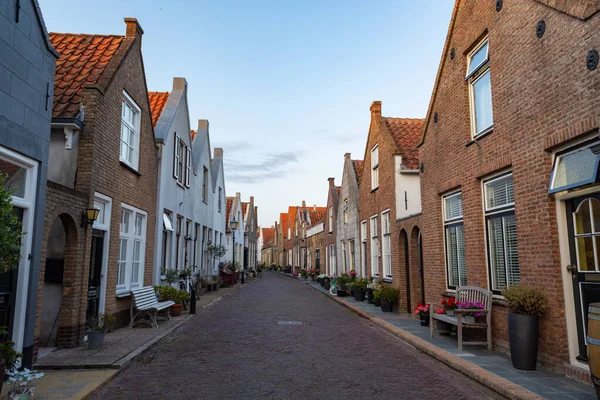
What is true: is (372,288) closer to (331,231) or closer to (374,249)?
(374,249)

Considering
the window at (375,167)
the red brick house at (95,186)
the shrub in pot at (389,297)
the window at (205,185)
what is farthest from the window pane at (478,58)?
the window at (205,185)

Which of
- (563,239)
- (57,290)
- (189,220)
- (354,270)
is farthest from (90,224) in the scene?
(354,270)

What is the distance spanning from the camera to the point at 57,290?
26.9ft

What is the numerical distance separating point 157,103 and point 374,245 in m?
9.89

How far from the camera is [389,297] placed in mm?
13219

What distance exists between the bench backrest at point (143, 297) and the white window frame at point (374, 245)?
27.7ft

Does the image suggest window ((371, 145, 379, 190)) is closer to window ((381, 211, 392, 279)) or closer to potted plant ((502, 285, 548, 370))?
window ((381, 211, 392, 279))

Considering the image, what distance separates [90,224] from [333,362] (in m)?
5.30

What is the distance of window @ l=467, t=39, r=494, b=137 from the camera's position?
8336mm

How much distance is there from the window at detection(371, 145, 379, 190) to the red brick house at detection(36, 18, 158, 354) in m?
8.21

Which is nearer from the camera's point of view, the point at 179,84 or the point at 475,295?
the point at 475,295

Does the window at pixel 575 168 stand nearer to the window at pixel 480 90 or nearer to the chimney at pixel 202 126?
the window at pixel 480 90

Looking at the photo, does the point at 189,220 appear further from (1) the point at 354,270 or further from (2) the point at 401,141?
(2) the point at 401,141

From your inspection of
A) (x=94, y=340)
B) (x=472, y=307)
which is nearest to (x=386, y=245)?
(x=472, y=307)
